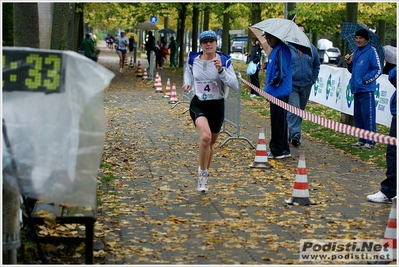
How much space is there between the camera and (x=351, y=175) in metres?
10.7

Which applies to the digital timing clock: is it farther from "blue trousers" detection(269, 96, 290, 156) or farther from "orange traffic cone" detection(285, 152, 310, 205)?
"blue trousers" detection(269, 96, 290, 156)

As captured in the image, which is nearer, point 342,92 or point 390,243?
point 390,243

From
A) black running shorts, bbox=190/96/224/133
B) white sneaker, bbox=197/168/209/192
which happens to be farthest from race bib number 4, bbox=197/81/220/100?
white sneaker, bbox=197/168/209/192

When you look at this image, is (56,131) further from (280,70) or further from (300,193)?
(280,70)

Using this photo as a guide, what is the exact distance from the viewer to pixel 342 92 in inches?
683

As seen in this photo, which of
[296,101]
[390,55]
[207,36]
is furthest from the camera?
[296,101]

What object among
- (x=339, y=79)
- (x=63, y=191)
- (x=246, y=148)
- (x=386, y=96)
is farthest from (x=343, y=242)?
(x=339, y=79)

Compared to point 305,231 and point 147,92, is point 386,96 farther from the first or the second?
point 147,92

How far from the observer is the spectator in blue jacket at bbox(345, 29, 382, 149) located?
41.1ft

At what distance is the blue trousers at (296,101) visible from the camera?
12812mm

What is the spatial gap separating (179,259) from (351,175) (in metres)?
4.94

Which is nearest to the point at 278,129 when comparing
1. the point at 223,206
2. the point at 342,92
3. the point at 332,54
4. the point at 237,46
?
the point at 223,206

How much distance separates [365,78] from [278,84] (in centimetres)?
189

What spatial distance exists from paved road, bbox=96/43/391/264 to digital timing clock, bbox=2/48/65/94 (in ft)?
6.00
